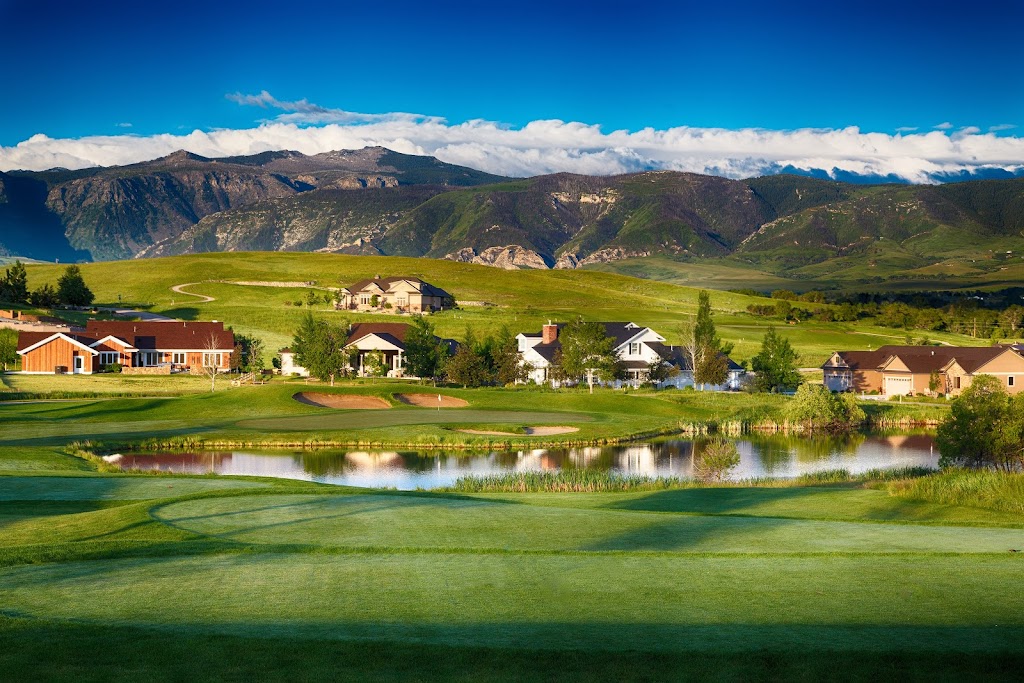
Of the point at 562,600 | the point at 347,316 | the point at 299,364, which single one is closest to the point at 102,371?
the point at 299,364

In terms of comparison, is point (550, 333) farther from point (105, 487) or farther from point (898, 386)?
point (105, 487)

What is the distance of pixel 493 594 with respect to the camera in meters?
14.4

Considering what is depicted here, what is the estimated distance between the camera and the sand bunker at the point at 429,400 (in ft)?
239

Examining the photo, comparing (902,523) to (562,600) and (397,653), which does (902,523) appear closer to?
(562,600)

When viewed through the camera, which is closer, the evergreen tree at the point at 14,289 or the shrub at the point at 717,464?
the shrub at the point at 717,464

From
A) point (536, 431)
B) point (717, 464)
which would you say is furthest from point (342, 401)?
point (717, 464)

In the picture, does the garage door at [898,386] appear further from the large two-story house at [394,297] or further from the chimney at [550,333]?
the large two-story house at [394,297]

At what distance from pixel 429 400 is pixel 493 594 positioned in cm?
6070

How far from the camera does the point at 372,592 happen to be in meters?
14.5

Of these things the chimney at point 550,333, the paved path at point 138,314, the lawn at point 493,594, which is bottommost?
the lawn at point 493,594

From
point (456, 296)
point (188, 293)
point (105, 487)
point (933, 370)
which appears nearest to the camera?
point (105, 487)

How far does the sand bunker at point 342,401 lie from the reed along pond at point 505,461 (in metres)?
19.6

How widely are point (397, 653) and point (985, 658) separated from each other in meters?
6.74

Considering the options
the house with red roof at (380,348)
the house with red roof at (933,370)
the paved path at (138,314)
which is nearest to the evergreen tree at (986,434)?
the house with red roof at (933,370)
